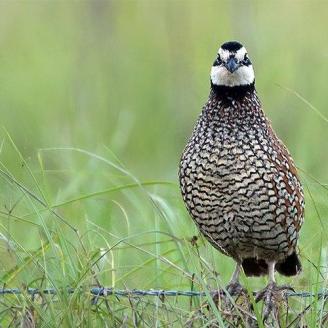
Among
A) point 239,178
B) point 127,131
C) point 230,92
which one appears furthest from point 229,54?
point 127,131

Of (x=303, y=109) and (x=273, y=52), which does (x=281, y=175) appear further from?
(x=273, y=52)

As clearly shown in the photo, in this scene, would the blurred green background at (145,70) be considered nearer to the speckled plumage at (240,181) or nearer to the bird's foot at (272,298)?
the speckled plumage at (240,181)

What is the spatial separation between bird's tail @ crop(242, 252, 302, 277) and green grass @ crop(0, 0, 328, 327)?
2.2 inches

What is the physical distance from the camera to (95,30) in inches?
434

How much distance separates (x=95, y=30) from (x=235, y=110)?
5.24 meters

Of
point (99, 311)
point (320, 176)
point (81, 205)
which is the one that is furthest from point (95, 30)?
point (99, 311)

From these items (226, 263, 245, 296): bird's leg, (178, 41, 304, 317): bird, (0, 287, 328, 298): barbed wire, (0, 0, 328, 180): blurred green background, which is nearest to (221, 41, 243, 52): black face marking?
(178, 41, 304, 317): bird

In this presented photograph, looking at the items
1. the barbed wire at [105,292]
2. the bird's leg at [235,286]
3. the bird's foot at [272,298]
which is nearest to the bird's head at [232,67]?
the bird's leg at [235,286]

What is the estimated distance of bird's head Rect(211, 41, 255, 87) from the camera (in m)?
5.86

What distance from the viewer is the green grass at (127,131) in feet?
16.8

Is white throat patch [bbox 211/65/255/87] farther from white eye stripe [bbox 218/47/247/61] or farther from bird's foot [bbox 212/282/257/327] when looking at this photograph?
bird's foot [bbox 212/282/257/327]

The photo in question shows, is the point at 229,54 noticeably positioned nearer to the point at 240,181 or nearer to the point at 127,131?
the point at 240,181

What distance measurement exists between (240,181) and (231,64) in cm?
52

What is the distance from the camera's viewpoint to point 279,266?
6.25m
